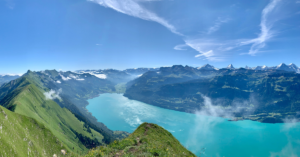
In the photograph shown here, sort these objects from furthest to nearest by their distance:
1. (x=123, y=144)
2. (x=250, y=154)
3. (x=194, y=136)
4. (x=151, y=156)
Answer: (x=194, y=136), (x=250, y=154), (x=123, y=144), (x=151, y=156)

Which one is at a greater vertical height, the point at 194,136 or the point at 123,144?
the point at 123,144

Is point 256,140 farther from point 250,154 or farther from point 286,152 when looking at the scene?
point 250,154

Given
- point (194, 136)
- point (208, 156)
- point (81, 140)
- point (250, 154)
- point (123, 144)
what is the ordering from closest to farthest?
point (123, 144) → point (208, 156) → point (250, 154) → point (81, 140) → point (194, 136)

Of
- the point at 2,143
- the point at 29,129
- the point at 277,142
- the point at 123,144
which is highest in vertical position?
the point at 123,144

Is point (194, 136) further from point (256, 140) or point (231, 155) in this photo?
point (256, 140)

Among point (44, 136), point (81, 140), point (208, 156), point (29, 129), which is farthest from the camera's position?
point (81, 140)

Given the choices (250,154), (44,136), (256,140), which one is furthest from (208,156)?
(44,136)

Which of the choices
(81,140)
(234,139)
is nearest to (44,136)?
(81,140)

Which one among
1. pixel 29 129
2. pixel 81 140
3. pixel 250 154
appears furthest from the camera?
pixel 81 140

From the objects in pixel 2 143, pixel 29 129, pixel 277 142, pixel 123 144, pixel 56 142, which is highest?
pixel 123 144

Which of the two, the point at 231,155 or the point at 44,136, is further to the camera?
the point at 231,155
